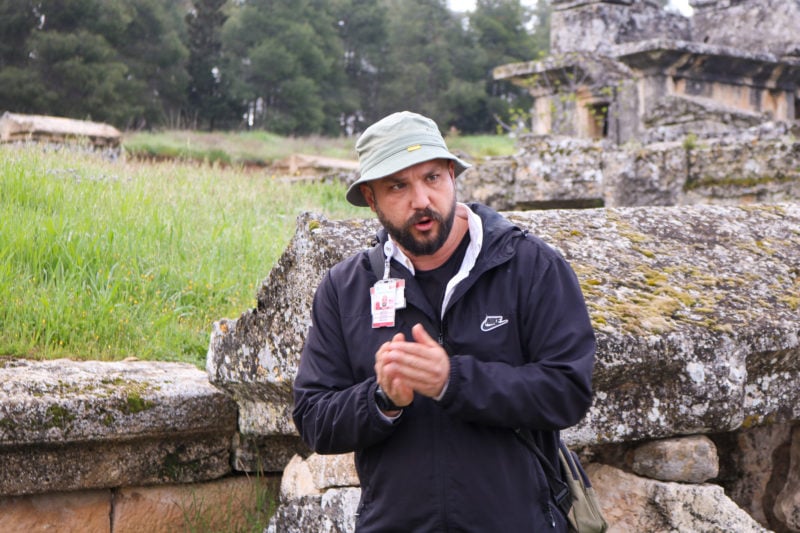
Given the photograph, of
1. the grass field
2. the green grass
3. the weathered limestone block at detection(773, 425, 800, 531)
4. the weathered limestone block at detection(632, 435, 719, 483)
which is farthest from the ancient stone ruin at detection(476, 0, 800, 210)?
the weathered limestone block at detection(632, 435, 719, 483)

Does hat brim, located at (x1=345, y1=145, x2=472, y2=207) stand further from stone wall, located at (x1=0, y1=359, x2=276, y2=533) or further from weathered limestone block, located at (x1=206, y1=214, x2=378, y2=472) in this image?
stone wall, located at (x1=0, y1=359, x2=276, y2=533)

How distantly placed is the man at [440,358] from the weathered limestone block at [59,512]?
1546mm

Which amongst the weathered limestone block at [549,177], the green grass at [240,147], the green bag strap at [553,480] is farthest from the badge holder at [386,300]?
the green grass at [240,147]

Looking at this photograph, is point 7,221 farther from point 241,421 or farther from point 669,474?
point 669,474

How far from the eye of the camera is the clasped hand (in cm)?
208

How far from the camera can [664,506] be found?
10.0ft

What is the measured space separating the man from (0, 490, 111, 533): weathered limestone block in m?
1.55

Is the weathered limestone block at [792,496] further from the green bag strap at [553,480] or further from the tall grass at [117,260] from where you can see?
the tall grass at [117,260]

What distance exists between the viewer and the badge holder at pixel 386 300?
2.35m

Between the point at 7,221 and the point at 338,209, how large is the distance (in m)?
4.12

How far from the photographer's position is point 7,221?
5.27 metres

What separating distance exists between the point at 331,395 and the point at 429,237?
0.45m

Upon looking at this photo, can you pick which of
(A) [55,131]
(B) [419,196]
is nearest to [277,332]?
(B) [419,196]

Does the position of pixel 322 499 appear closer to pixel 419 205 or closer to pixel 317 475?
pixel 317 475
